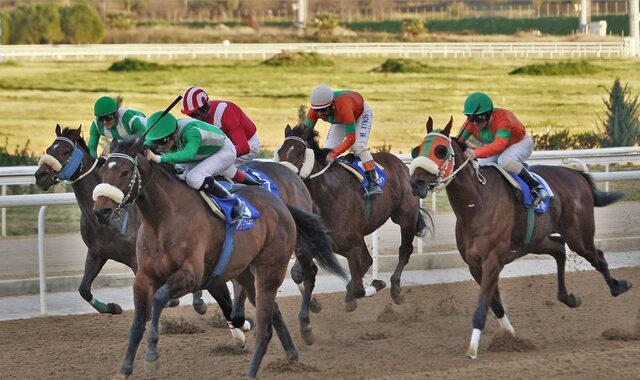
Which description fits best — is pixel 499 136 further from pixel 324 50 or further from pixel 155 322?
pixel 324 50

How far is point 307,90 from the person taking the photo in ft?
106

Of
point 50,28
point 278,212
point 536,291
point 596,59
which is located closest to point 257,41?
point 50,28

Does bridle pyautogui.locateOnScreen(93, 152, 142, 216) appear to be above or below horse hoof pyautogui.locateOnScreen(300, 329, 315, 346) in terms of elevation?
above

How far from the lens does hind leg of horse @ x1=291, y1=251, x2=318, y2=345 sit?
8000mm

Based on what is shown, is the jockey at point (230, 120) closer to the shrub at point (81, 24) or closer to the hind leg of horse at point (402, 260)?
the hind leg of horse at point (402, 260)

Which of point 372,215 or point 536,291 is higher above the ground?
point 372,215

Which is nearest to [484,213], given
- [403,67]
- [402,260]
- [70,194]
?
[402,260]

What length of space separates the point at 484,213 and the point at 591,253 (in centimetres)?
159

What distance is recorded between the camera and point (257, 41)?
132 ft

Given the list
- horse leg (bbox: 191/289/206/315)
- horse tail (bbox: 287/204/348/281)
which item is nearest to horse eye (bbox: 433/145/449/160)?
horse tail (bbox: 287/204/348/281)

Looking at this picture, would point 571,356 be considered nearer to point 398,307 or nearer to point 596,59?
point 398,307

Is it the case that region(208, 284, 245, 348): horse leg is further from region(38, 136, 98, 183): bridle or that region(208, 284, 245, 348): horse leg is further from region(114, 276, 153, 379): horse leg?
region(38, 136, 98, 183): bridle

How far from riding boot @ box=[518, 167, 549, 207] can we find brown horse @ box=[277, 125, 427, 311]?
1.45m

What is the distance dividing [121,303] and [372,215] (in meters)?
1.90
